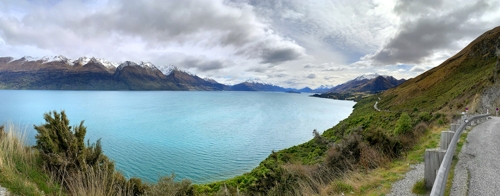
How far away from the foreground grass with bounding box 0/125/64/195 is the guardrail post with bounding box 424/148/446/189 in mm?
8179

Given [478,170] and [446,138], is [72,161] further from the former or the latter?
[478,170]

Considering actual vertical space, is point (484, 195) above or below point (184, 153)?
above

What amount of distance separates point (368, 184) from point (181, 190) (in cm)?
691

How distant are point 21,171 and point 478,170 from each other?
39.1ft

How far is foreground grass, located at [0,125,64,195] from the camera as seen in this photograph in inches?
201

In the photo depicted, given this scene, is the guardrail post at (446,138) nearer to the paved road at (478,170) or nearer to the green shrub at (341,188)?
the paved road at (478,170)

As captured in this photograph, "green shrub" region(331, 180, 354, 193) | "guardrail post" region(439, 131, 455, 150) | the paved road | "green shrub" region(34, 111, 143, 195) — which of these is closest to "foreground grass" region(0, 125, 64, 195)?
"green shrub" region(34, 111, 143, 195)

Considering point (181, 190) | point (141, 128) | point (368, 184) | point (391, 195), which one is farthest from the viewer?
point (141, 128)

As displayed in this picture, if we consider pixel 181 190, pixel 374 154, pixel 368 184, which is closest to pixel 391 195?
pixel 368 184

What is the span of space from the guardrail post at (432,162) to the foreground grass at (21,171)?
322 inches

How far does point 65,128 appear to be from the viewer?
8289 mm

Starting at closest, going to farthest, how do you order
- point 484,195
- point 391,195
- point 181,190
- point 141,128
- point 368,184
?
point 484,195 < point 391,195 < point 368,184 < point 181,190 < point 141,128

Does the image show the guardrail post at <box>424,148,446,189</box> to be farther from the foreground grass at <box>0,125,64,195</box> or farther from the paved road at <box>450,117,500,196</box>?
the foreground grass at <box>0,125,64,195</box>

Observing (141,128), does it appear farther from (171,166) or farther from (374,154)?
(374,154)
